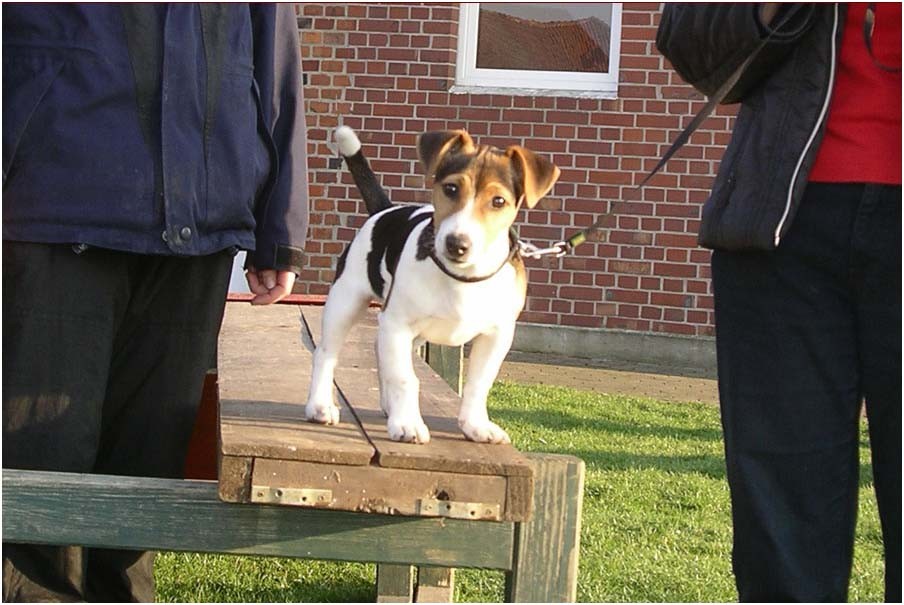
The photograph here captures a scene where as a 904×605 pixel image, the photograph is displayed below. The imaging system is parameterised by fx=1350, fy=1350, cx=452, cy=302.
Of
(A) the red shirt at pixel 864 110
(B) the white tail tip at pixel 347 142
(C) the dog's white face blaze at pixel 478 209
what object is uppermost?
(A) the red shirt at pixel 864 110

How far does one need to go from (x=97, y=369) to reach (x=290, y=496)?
1.00m

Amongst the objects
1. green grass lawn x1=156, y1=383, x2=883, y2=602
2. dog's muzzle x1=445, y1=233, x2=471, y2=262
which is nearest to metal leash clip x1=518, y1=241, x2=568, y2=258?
dog's muzzle x1=445, y1=233, x2=471, y2=262

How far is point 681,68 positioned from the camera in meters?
2.90

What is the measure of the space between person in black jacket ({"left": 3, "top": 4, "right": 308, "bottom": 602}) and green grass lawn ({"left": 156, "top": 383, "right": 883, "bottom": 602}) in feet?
4.05

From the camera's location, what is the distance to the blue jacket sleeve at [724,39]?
2.64 m

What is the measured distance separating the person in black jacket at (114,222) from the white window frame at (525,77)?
19.7 feet

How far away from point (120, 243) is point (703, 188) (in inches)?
257

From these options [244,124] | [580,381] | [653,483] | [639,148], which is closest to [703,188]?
[639,148]

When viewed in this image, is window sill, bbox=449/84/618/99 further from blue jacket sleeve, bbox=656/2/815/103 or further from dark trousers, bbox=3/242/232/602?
blue jacket sleeve, bbox=656/2/815/103

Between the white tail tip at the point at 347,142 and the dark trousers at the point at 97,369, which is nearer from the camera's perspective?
the dark trousers at the point at 97,369

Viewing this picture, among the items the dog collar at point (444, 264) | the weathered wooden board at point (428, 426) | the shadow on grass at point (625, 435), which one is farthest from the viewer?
the shadow on grass at point (625, 435)

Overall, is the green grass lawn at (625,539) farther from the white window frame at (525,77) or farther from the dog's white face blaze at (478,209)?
the white window frame at (525,77)

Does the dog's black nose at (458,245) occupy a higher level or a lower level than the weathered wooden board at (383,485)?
higher

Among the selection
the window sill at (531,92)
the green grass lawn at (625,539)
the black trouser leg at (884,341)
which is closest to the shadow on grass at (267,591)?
the green grass lawn at (625,539)
